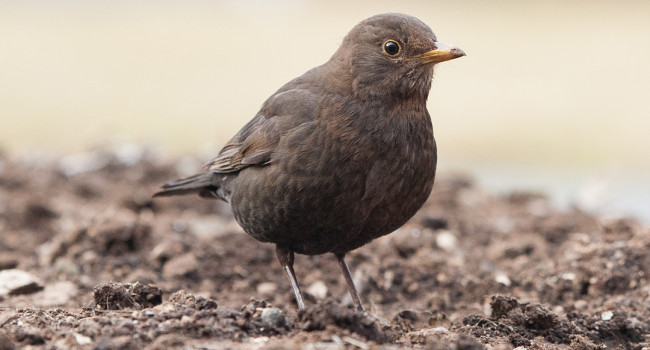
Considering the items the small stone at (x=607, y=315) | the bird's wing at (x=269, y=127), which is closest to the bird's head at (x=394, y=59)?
the bird's wing at (x=269, y=127)

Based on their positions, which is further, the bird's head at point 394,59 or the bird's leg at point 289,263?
the bird's leg at point 289,263

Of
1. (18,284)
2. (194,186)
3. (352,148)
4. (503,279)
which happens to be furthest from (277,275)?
(352,148)

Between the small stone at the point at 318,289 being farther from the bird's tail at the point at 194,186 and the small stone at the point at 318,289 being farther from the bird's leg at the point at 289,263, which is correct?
the bird's tail at the point at 194,186

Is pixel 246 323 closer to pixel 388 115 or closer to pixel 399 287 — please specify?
pixel 388 115

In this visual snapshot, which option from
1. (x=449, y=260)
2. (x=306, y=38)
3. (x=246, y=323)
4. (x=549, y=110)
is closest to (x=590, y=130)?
(x=549, y=110)

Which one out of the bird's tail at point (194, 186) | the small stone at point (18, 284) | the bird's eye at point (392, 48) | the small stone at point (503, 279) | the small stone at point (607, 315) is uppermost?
the bird's tail at point (194, 186)

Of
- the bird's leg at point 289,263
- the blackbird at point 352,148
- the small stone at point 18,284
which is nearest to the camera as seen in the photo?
the blackbird at point 352,148

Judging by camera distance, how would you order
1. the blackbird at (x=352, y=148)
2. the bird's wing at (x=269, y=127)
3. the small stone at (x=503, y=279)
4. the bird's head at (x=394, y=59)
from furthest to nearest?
the small stone at (x=503, y=279) < the bird's wing at (x=269, y=127) < the bird's head at (x=394, y=59) < the blackbird at (x=352, y=148)
